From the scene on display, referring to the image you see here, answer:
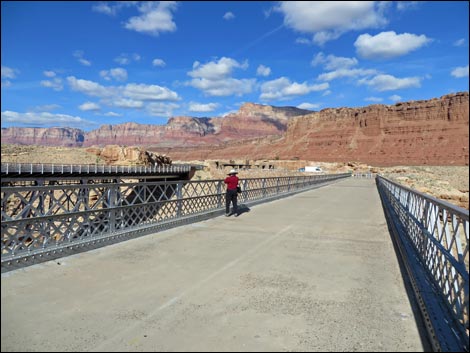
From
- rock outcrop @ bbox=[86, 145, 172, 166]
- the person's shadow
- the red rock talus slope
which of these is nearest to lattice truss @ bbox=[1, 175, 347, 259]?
the person's shadow

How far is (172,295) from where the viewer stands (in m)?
4.92

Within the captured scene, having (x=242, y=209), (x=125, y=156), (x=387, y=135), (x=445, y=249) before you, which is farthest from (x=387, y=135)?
(x=445, y=249)

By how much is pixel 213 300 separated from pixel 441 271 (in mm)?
2922

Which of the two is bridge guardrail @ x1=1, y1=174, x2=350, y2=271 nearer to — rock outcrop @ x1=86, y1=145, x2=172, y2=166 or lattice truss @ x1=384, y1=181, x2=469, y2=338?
lattice truss @ x1=384, y1=181, x2=469, y2=338

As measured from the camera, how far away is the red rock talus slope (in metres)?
130

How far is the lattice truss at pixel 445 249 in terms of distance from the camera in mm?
3883

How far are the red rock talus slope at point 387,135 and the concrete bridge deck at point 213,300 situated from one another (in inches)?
5120

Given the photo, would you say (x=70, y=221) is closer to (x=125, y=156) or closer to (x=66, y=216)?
(x=66, y=216)

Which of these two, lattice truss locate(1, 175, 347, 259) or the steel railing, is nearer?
lattice truss locate(1, 175, 347, 259)

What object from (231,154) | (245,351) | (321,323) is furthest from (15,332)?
(231,154)

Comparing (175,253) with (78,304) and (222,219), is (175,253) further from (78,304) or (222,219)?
(222,219)

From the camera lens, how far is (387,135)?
14650 centimetres

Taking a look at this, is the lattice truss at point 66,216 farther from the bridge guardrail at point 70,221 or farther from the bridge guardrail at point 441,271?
the bridge guardrail at point 441,271

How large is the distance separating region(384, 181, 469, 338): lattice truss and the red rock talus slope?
424 ft
